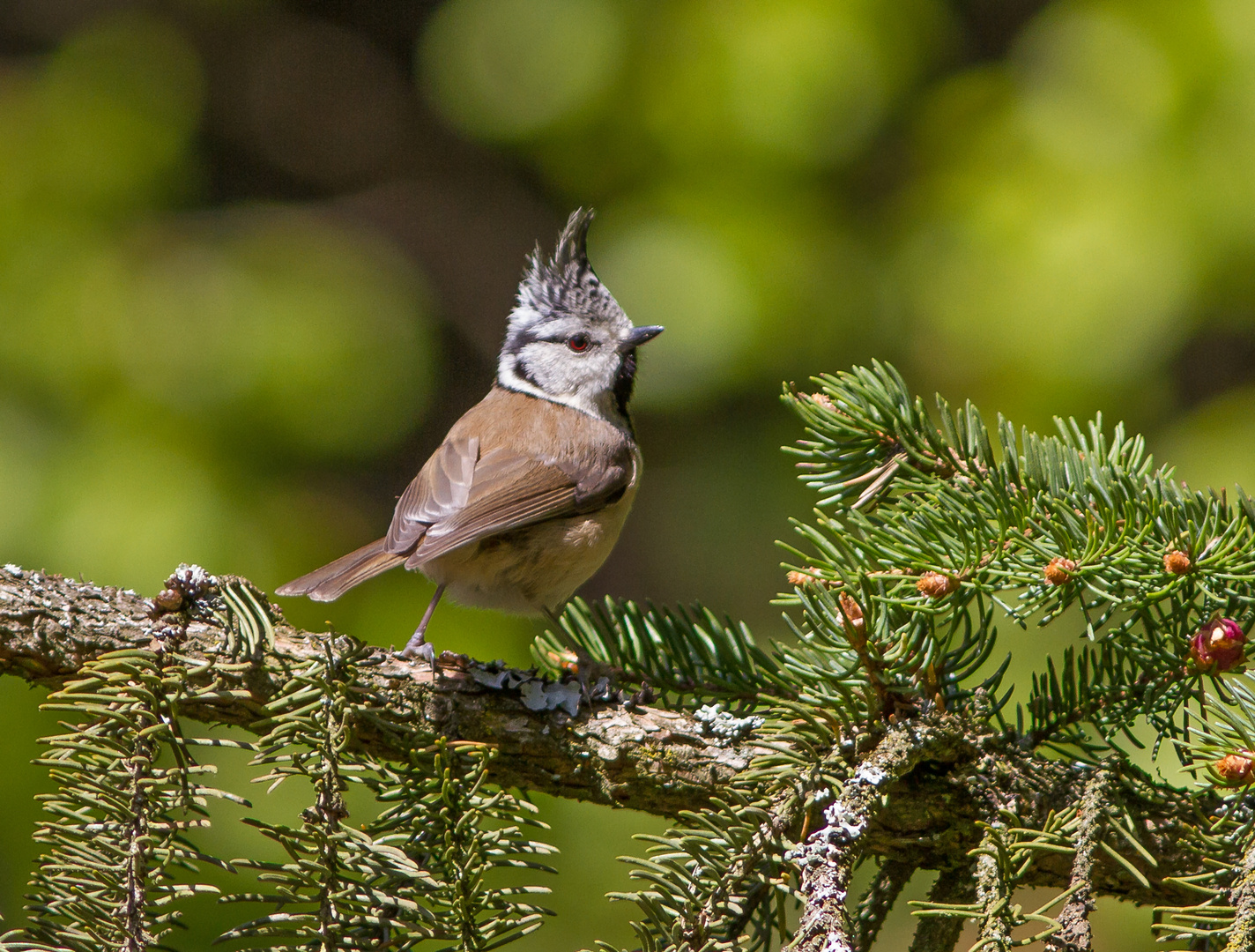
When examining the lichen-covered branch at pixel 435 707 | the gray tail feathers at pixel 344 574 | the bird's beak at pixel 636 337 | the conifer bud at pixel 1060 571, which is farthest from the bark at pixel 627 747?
the bird's beak at pixel 636 337

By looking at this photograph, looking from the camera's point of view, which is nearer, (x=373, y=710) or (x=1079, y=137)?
(x=373, y=710)

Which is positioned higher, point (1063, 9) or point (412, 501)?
point (1063, 9)

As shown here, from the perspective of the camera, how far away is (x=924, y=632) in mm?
1504

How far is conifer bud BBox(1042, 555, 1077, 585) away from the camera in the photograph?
55.9 inches

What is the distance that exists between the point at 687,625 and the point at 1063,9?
3.00 meters

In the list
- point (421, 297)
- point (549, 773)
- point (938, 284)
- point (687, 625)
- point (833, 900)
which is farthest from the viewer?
point (421, 297)

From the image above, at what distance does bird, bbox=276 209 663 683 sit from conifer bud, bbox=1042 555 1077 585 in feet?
3.57

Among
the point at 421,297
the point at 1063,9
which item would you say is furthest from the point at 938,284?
the point at 421,297

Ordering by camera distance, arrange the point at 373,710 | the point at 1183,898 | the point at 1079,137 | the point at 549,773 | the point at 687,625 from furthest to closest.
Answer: the point at 1079,137 → the point at 687,625 → the point at 549,773 → the point at 373,710 → the point at 1183,898

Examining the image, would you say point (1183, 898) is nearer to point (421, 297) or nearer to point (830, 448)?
point (830, 448)

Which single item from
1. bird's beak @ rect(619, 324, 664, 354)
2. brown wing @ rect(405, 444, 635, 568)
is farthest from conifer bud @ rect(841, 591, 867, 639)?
bird's beak @ rect(619, 324, 664, 354)

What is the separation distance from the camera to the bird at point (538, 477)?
2.42 meters

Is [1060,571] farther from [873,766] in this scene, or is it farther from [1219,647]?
[873,766]

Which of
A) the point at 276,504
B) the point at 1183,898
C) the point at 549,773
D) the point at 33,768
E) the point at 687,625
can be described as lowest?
the point at 1183,898
